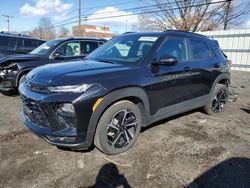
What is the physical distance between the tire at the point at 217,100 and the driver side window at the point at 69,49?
411cm

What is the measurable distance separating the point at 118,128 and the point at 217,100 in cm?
312

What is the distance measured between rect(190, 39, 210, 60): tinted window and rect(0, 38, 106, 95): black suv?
280 cm

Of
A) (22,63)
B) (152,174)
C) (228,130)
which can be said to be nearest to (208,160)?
(152,174)

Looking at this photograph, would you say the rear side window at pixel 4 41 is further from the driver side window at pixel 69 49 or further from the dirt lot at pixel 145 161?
the dirt lot at pixel 145 161

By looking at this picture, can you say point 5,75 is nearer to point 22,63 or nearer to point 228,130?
point 22,63

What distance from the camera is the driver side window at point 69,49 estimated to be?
21.6 feet

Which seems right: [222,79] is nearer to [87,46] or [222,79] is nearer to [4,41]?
[87,46]

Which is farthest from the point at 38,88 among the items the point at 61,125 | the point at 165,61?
the point at 165,61

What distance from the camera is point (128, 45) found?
4.01 meters

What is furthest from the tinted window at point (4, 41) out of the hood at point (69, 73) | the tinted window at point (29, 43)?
the hood at point (69, 73)

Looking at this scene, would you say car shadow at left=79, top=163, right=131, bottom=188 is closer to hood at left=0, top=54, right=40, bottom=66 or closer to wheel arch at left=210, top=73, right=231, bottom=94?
wheel arch at left=210, top=73, right=231, bottom=94

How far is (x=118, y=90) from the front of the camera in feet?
10.1

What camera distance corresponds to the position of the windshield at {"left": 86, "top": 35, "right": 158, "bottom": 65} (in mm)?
3641

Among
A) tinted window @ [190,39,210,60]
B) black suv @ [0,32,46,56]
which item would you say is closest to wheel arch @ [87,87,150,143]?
tinted window @ [190,39,210,60]
